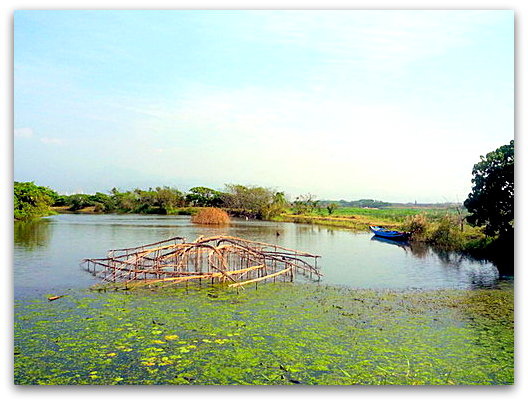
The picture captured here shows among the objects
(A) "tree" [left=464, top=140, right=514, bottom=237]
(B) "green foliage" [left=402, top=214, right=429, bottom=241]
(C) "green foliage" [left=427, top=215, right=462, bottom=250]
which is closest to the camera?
(A) "tree" [left=464, top=140, right=514, bottom=237]

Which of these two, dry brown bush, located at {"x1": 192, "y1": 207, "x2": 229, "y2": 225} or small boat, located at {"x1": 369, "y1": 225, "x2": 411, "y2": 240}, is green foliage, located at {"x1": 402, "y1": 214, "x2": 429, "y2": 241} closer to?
small boat, located at {"x1": 369, "y1": 225, "x2": 411, "y2": 240}

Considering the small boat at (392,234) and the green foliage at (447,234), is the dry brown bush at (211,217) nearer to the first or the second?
the small boat at (392,234)

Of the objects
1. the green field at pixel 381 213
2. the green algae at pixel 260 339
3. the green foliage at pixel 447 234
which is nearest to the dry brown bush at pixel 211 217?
the green field at pixel 381 213

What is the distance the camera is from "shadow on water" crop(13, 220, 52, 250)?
1462cm

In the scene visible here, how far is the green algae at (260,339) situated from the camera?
479cm

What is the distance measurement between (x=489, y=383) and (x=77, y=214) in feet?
103

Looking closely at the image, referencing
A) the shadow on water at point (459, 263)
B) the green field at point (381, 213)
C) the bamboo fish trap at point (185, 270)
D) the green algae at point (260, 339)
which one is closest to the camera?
the green algae at point (260, 339)

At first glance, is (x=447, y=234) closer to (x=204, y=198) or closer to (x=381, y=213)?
(x=381, y=213)

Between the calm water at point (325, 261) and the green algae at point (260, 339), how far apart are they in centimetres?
165

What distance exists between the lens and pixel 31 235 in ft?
56.1

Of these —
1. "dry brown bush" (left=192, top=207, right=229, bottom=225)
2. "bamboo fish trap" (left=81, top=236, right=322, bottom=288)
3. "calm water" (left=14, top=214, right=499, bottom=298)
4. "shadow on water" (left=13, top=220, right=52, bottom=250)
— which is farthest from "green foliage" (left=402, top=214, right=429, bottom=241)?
"shadow on water" (left=13, top=220, right=52, bottom=250)

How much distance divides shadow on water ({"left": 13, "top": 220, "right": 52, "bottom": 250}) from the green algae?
740cm

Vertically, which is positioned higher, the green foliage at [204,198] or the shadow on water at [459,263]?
the green foliage at [204,198]

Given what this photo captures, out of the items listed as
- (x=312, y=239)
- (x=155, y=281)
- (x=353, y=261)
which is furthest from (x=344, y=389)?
(x=312, y=239)
